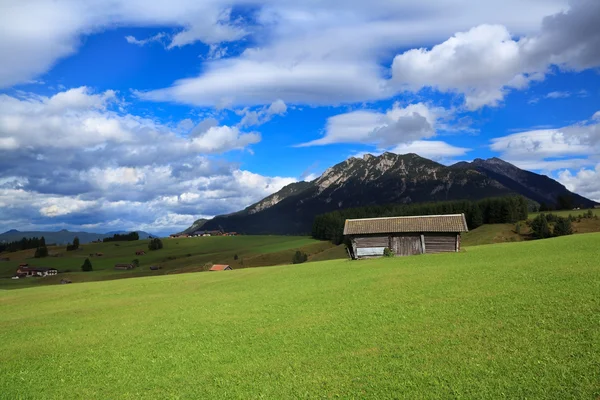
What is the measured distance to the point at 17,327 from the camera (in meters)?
30.5

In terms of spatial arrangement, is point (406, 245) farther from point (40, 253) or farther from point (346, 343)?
point (40, 253)

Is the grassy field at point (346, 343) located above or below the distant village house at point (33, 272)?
above

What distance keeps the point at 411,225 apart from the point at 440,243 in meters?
4.59

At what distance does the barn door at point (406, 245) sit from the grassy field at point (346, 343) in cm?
2331

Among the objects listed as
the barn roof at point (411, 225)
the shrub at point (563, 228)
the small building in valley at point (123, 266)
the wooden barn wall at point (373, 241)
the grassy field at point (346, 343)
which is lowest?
the small building in valley at point (123, 266)

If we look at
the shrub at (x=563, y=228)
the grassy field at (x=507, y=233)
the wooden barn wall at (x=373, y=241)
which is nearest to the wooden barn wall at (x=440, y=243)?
the wooden barn wall at (x=373, y=241)

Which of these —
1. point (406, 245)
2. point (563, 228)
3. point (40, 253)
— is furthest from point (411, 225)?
point (40, 253)

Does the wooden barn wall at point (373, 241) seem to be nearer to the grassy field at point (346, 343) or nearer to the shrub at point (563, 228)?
the grassy field at point (346, 343)

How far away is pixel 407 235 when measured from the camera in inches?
2267

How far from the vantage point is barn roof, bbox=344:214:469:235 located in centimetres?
5534

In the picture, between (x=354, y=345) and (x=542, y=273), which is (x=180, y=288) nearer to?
(x=354, y=345)

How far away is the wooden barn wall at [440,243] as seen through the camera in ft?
181

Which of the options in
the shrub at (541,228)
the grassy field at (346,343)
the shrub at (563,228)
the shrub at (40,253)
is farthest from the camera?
the shrub at (40,253)

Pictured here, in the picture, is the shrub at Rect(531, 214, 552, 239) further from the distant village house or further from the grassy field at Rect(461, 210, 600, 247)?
the distant village house
